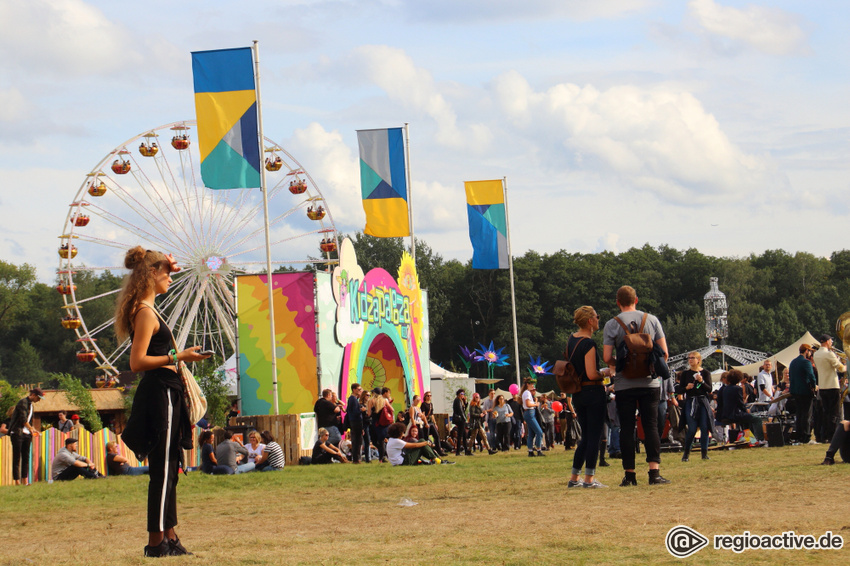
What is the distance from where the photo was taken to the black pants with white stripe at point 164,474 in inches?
215

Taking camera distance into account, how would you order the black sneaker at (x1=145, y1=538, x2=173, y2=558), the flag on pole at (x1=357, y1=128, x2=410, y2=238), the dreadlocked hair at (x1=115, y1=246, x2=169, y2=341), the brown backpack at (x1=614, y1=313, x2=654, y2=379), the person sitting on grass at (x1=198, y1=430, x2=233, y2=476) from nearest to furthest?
1. the black sneaker at (x1=145, y1=538, x2=173, y2=558)
2. the dreadlocked hair at (x1=115, y1=246, x2=169, y2=341)
3. the brown backpack at (x1=614, y1=313, x2=654, y2=379)
4. the person sitting on grass at (x1=198, y1=430, x2=233, y2=476)
5. the flag on pole at (x1=357, y1=128, x2=410, y2=238)

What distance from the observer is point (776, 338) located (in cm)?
7188

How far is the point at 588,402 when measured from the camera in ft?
29.5

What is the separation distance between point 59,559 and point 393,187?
68.4 feet

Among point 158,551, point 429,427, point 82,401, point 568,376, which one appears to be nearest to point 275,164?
point 82,401

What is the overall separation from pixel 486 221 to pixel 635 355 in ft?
73.2

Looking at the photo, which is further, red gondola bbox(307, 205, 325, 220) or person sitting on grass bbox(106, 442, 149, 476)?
red gondola bbox(307, 205, 325, 220)

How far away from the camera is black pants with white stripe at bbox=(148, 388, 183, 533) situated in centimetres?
545

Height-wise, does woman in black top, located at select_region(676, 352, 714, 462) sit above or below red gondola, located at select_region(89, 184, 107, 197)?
below

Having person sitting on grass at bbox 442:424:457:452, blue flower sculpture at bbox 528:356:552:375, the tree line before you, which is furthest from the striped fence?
the tree line

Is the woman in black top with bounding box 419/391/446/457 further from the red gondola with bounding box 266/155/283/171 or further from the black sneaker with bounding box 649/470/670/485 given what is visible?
the red gondola with bounding box 266/155/283/171

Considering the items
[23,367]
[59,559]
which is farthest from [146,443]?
[23,367]

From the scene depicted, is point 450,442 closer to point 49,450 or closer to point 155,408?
point 49,450

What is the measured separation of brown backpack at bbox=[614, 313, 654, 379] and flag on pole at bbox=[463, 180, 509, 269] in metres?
21.6
